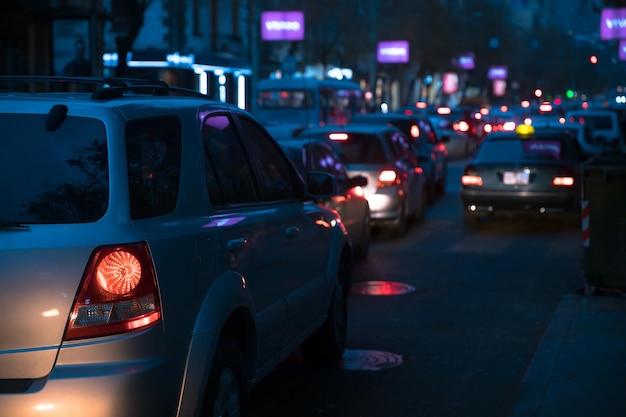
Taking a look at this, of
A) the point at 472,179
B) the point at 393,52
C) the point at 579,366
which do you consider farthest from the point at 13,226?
the point at 393,52

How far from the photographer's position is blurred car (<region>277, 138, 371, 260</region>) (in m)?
12.7

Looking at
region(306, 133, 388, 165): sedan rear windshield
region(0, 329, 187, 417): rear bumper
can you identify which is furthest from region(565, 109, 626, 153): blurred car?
region(0, 329, 187, 417): rear bumper

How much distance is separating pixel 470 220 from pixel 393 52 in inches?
1777

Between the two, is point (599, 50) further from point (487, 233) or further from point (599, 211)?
point (599, 211)

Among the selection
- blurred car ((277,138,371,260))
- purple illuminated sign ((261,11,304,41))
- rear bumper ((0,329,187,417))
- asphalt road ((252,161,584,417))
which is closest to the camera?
rear bumper ((0,329,187,417))

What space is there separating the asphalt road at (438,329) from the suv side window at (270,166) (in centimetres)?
138

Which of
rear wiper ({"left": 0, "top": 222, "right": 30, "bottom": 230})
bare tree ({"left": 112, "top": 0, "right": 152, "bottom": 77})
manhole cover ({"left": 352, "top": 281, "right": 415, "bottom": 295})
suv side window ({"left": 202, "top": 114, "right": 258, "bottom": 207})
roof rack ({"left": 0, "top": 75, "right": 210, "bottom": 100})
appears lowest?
manhole cover ({"left": 352, "top": 281, "right": 415, "bottom": 295})

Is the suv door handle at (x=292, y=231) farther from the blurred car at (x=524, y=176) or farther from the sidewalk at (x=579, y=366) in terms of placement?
the blurred car at (x=524, y=176)

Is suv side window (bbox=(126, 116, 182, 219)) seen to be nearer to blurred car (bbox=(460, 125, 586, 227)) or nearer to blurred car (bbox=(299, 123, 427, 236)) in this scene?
blurred car (bbox=(299, 123, 427, 236))

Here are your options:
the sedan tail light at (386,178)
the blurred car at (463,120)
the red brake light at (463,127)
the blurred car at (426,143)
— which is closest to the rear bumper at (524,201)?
the sedan tail light at (386,178)

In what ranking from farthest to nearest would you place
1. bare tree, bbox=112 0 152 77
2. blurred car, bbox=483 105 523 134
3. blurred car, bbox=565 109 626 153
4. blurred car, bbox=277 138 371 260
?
blurred car, bbox=483 105 523 134 < blurred car, bbox=565 109 626 153 < bare tree, bbox=112 0 152 77 < blurred car, bbox=277 138 371 260

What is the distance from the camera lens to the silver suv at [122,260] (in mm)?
4488

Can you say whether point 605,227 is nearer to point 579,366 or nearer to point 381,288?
point 381,288

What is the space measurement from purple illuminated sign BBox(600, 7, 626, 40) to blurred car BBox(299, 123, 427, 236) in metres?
32.6
